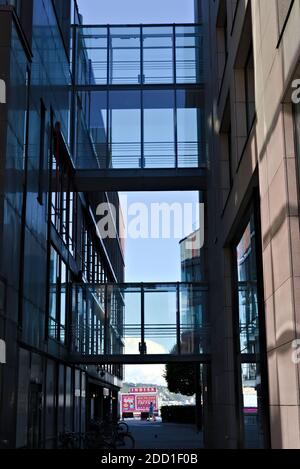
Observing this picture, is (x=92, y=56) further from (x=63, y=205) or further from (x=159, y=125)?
(x=63, y=205)

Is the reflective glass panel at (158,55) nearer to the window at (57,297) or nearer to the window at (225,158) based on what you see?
the window at (57,297)

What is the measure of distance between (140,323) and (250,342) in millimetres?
11749

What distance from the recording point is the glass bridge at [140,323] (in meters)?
24.9

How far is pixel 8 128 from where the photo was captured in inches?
590

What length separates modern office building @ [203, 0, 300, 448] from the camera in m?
9.61

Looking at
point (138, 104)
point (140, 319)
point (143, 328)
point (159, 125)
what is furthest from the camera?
point (138, 104)

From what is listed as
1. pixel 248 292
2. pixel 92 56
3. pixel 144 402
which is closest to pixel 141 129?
A: pixel 92 56

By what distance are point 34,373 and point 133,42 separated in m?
16.0

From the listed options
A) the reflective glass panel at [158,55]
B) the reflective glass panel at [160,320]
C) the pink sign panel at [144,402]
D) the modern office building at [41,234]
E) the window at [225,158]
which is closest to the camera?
the modern office building at [41,234]

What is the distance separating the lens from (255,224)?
13250mm

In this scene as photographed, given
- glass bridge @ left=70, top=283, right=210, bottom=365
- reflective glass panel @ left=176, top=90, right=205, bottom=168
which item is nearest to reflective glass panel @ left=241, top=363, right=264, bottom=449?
glass bridge @ left=70, top=283, right=210, bottom=365

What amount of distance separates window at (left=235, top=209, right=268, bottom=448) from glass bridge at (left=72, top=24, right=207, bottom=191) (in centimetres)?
1016

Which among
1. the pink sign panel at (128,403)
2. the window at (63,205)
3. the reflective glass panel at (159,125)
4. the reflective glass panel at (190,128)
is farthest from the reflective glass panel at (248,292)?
the pink sign panel at (128,403)

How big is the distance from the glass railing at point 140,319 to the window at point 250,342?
8744mm
